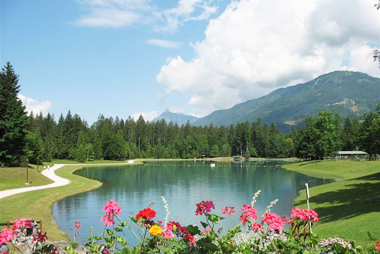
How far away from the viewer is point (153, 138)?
151750 millimetres

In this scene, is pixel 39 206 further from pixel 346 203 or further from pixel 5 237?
pixel 5 237

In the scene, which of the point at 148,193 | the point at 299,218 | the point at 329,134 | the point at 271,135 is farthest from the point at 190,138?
the point at 299,218

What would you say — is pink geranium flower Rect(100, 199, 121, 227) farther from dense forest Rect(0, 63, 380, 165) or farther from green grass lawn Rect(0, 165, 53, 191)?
dense forest Rect(0, 63, 380, 165)

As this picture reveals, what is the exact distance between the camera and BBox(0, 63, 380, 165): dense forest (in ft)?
166

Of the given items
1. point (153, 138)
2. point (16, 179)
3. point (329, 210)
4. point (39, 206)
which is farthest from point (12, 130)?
point (153, 138)

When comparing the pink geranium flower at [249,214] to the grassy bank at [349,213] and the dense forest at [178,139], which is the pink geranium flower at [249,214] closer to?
the grassy bank at [349,213]

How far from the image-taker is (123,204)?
1198 inches

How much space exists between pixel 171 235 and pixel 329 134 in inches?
3238

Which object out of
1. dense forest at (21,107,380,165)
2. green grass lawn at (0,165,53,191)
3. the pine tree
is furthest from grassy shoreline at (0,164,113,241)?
dense forest at (21,107,380,165)

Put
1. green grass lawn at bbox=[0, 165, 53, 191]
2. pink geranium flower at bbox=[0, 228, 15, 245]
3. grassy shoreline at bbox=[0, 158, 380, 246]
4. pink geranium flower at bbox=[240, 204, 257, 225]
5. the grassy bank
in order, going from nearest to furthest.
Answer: pink geranium flower at bbox=[0, 228, 15, 245]
pink geranium flower at bbox=[240, 204, 257, 225]
the grassy bank
grassy shoreline at bbox=[0, 158, 380, 246]
green grass lawn at bbox=[0, 165, 53, 191]

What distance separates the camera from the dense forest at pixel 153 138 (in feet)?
166

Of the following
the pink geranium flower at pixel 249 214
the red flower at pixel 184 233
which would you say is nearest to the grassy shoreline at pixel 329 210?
the pink geranium flower at pixel 249 214

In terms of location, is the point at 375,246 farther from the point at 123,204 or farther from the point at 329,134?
the point at 329,134

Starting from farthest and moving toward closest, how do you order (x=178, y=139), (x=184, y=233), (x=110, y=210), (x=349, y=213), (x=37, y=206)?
(x=178, y=139) → (x=37, y=206) → (x=349, y=213) → (x=110, y=210) → (x=184, y=233)
